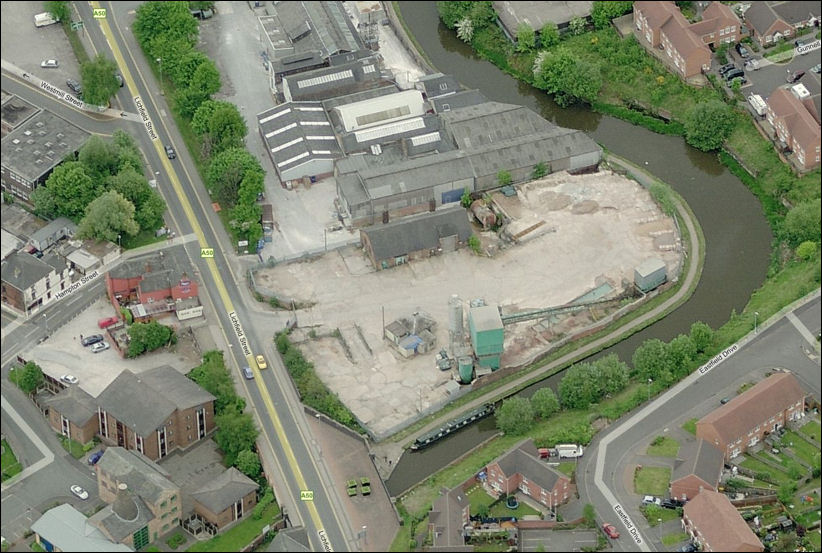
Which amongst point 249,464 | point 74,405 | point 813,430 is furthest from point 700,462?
point 74,405

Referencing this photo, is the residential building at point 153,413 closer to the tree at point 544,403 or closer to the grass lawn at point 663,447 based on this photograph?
the tree at point 544,403

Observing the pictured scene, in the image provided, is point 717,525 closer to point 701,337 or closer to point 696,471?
point 696,471

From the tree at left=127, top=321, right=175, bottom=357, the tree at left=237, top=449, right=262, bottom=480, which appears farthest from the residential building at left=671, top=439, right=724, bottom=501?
the tree at left=127, top=321, right=175, bottom=357

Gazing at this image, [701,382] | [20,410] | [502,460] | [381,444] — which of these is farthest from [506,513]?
[20,410]

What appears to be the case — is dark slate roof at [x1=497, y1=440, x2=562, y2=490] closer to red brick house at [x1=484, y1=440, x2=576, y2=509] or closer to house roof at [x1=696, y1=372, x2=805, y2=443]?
red brick house at [x1=484, y1=440, x2=576, y2=509]

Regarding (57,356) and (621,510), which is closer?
(621,510)

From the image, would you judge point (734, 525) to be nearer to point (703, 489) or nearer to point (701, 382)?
point (703, 489)
